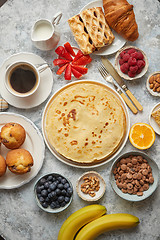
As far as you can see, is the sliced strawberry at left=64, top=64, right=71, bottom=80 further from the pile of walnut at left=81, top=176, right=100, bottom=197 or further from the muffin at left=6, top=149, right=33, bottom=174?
the pile of walnut at left=81, top=176, right=100, bottom=197

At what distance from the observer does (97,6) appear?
2.15 m

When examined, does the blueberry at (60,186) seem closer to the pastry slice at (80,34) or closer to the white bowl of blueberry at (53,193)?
the white bowl of blueberry at (53,193)

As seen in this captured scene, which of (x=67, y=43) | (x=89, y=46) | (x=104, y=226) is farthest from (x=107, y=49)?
(x=104, y=226)

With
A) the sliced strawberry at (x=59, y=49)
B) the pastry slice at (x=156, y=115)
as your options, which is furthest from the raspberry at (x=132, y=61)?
the sliced strawberry at (x=59, y=49)

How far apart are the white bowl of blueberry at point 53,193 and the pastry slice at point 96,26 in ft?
3.68

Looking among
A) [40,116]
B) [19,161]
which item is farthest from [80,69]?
[19,161]

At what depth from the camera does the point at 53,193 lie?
6.54 feet

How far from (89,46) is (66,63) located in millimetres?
232

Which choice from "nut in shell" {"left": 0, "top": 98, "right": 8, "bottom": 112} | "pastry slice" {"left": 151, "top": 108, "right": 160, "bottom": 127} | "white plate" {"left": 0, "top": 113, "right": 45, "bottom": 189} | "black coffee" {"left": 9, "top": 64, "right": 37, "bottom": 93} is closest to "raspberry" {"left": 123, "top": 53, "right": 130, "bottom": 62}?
"pastry slice" {"left": 151, "top": 108, "right": 160, "bottom": 127}

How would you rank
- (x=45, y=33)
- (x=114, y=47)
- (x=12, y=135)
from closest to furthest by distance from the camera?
(x=12, y=135) → (x=45, y=33) → (x=114, y=47)

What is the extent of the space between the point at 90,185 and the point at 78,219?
274mm

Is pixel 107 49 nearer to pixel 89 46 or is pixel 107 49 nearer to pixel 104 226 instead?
pixel 89 46

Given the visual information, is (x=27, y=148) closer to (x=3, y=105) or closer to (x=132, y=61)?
(x=3, y=105)

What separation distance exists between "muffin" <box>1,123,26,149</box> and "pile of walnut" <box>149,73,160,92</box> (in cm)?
111
